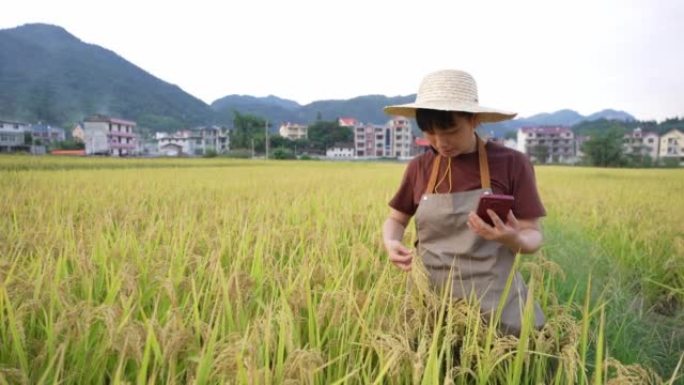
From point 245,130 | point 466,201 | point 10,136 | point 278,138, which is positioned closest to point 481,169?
point 466,201

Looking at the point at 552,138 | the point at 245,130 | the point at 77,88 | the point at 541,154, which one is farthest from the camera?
the point at 77,88

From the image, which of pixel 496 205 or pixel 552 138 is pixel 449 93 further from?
pixel 552 138

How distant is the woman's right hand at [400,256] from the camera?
1499 millimetres

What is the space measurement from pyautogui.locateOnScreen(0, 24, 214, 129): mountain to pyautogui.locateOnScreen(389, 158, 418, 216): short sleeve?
93.2 m

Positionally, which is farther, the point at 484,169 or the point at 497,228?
the point at 484,169

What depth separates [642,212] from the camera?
15.7 feet

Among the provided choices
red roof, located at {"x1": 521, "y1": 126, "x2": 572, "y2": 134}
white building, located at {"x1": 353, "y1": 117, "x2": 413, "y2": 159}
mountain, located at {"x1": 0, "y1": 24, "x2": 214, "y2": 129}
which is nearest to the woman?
white building, located at {"x1": 353, "y1": 117, "x2": 413, "y2": 159}

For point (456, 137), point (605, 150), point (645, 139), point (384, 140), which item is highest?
point (384, 140)

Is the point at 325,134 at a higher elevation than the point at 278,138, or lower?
higher

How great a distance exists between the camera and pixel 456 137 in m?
1.51

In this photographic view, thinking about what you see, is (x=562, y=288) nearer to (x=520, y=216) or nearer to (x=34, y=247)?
(x=520, y=216)

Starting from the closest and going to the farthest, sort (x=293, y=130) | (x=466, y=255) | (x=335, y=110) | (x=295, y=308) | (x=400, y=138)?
(x=295, y=308) < (x=466, y=255) < (x=400, y=138) < (x=293, y=130) < (x=335, y=110)

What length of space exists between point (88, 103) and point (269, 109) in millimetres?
86870

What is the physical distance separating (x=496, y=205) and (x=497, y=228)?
0.30ft
